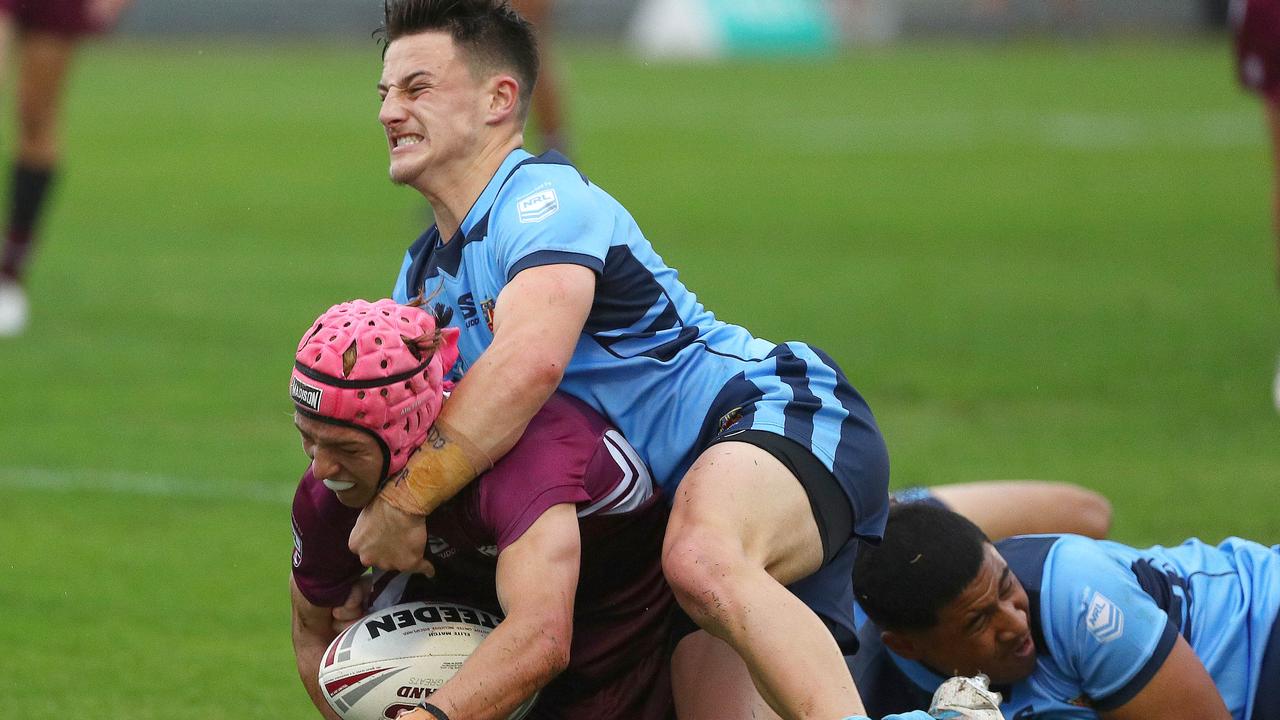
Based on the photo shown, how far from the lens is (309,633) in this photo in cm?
418

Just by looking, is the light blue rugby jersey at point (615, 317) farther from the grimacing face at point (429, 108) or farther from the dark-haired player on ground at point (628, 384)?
the grimacing face at point (429, 108)

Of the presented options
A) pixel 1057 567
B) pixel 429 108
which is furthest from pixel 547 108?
pixel 1057 567

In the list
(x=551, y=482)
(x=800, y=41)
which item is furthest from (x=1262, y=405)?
(x=800, y=41)

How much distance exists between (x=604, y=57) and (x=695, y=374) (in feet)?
75.0

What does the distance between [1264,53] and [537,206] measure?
4711 mm

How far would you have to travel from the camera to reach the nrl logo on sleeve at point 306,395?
3.64m

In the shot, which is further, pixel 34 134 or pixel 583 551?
pixel 34 134

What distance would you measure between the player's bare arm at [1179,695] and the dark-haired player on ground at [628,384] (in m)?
0.67

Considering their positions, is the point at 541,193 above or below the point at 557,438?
above

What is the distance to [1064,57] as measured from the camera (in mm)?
25516

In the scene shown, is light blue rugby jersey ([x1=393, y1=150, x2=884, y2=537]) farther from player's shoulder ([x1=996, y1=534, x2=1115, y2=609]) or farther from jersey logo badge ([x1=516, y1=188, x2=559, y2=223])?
player's shoulder ([x1=996, y1=534, x2=1115, y2=609])

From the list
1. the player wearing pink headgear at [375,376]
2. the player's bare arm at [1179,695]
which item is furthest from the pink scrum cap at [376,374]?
the player's bare arm at [1179,695]

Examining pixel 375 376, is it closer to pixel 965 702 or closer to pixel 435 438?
pixel 435 438

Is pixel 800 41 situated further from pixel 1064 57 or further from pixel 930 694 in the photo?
pixel 930 694
